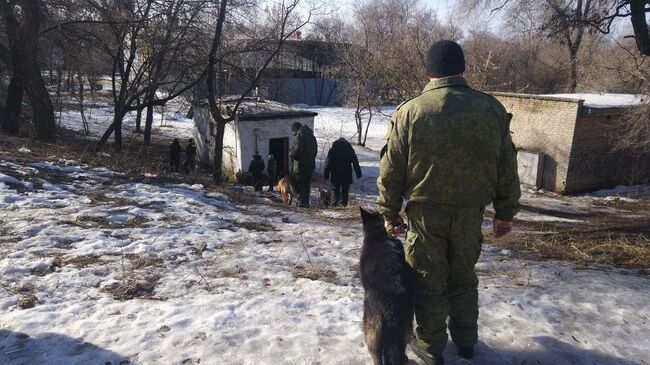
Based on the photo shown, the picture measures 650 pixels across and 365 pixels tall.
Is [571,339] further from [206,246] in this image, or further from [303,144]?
[303,144]

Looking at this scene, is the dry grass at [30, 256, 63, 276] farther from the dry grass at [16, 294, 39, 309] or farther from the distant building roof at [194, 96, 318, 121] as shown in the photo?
the distant building roof at [194, 96, 318, 121]

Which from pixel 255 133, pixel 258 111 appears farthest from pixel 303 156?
pixel 258 111

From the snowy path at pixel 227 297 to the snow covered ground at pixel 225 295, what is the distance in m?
0.01

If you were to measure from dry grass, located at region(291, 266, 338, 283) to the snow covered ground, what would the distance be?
18 mm

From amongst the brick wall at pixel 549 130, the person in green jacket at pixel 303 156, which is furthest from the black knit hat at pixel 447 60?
the brick wall at pixel 549 130

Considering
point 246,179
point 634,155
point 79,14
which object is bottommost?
point 246,179

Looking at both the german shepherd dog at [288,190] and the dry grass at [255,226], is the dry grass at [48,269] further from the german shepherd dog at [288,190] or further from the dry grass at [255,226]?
the german shepherd dog at [288,190]

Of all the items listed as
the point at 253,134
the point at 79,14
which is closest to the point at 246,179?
the point at 253,134

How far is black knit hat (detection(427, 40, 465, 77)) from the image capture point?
2582 mm

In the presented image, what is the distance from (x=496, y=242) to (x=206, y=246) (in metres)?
3.37

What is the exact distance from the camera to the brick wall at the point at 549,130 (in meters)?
17.0

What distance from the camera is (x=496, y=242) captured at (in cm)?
558

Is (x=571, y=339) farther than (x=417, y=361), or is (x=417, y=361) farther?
(x=571, y=339)

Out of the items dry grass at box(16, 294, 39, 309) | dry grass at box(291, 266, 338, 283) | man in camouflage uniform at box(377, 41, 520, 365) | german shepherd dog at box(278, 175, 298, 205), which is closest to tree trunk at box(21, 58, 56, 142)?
german shepherd dog at box(278, 175, 298, 205)
